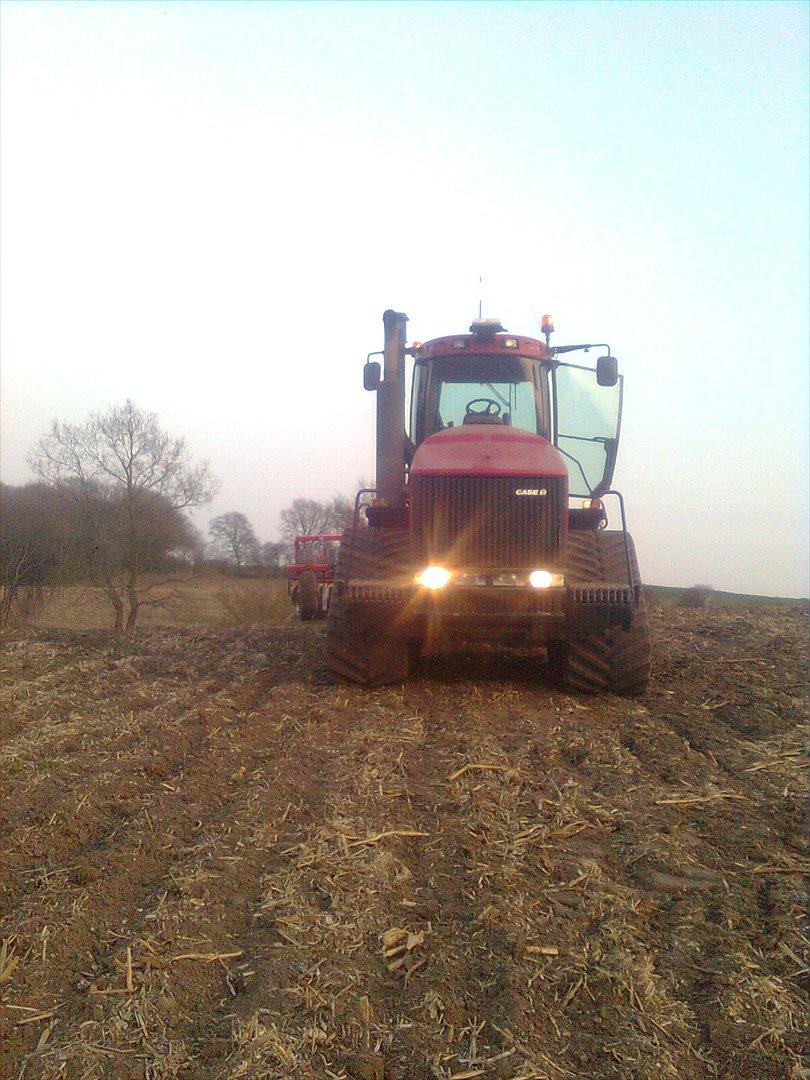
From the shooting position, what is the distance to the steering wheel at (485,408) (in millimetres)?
7520

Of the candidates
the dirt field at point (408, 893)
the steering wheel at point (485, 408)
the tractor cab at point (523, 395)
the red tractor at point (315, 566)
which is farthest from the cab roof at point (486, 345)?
the red tractor at point (315, 566)

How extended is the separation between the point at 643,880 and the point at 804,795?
144 centimetres

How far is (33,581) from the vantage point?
55.3 ft

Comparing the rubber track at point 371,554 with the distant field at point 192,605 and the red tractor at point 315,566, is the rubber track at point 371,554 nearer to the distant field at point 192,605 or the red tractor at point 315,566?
the red tractor at point 315,566

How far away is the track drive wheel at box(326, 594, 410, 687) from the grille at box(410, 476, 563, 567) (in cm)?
99

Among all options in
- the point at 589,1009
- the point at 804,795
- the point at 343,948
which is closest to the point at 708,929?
the point at 589,1009

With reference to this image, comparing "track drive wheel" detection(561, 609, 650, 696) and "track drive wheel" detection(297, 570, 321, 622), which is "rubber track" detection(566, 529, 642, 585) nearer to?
"track drive wheel" detection(561, 609, 650, 696)

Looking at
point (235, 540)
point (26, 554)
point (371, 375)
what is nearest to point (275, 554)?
point (235, 540)

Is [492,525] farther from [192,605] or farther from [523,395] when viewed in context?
[192,605]

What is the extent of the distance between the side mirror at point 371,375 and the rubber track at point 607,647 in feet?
7.46

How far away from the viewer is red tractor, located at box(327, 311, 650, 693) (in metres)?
6.17

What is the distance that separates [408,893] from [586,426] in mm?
5274

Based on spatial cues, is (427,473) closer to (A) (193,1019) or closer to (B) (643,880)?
(B) (643,880)

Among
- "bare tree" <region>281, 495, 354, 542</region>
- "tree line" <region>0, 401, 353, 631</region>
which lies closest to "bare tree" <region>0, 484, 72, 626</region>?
"tree line" <region>0, 401, 353, 631</region>
